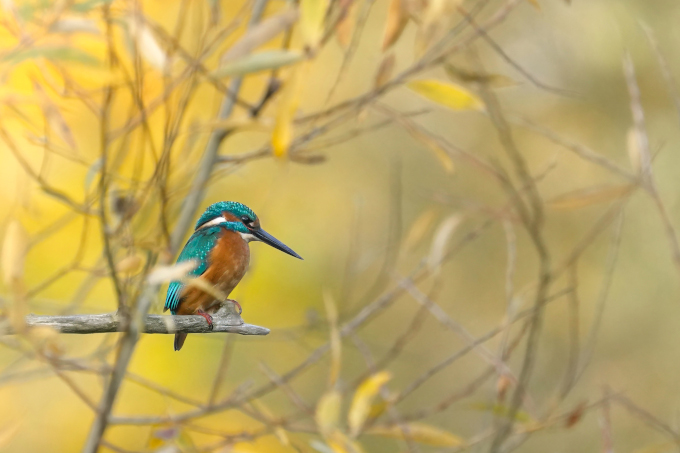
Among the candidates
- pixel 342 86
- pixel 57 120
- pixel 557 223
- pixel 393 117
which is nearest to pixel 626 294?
pixel 557 223

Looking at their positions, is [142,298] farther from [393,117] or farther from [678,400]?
[678,400]

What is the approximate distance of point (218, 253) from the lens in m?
2.10

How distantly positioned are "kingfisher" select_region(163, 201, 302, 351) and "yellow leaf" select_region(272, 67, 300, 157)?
0.60 metres

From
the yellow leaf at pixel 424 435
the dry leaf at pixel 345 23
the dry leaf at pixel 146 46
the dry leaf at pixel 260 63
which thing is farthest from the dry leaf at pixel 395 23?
the yellow leaf at pixel 424 435

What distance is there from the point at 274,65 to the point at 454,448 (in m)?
1.23

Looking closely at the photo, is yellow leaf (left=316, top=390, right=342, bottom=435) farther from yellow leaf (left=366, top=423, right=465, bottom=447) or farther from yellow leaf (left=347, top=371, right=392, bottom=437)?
yellow leaf (left=366, top=423, right=465, bottom=447)

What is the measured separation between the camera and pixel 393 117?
6.15ft

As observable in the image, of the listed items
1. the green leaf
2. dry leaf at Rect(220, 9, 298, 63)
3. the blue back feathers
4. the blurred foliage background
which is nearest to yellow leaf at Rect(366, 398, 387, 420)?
the blurred foliage background

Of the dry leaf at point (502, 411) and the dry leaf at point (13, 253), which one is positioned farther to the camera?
the dry leaf at point (502, 411)

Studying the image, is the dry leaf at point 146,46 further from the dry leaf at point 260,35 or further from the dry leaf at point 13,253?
the dry leaf at point 13,253

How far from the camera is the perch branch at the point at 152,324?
4.62 ft

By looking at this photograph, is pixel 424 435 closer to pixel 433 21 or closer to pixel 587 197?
pixel 587 197

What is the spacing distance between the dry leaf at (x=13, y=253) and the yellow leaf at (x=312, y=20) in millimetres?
649

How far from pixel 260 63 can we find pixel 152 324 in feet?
1.89
